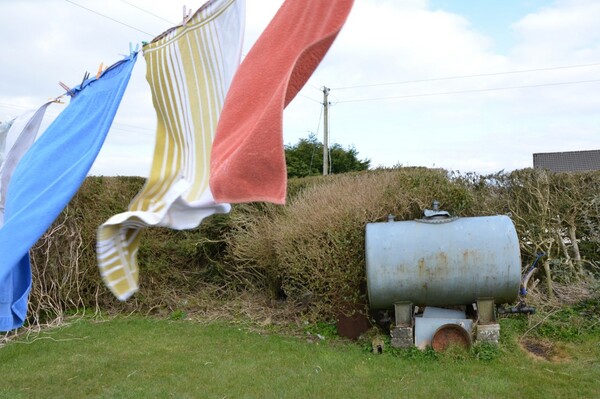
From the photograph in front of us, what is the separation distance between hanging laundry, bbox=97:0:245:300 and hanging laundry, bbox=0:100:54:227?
59.1 inches

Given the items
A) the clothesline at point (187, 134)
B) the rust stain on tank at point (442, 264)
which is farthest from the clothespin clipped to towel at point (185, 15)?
the rust stain on tank at point (442, 264)

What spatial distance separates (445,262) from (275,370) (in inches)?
93.1

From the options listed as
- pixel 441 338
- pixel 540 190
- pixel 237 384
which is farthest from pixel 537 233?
pixel 237 384

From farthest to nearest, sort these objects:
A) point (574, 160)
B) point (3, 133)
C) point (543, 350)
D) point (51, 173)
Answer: point (574, 160) < point (543, 350) < point (3, 133) < point (51, 173)

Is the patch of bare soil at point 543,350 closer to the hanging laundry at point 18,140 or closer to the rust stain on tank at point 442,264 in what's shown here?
the rust stain on tank at point 442,264

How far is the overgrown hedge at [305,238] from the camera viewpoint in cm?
772

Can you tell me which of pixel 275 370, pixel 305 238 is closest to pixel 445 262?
pixel 305 238

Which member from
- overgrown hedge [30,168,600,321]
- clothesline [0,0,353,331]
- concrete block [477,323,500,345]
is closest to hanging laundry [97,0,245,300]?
clothesline [0,0,353,331]

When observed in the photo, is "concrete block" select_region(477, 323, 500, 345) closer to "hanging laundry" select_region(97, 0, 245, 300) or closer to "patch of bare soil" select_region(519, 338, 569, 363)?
"patch of bare soil" select_region(519, 338, 569, 363)

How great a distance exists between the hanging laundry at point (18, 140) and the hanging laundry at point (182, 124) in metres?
1.50

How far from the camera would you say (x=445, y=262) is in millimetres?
6902

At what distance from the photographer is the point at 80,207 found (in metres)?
10.2

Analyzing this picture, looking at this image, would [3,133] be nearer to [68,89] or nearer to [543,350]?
[68,89]

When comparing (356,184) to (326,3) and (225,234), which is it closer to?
(225,234)
